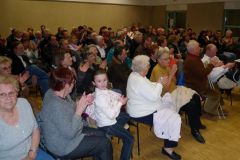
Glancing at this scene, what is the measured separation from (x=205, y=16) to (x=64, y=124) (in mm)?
10903

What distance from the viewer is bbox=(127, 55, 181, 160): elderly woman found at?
3.20 metres

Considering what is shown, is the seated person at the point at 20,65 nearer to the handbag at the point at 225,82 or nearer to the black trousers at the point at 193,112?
the black trousers at the point at 193,112

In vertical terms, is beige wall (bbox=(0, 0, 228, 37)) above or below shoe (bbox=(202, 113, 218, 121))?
above

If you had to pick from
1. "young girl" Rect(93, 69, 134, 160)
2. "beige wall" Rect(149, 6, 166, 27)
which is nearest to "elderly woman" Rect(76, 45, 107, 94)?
"young girl" Rect(93, 69, 134, 160)

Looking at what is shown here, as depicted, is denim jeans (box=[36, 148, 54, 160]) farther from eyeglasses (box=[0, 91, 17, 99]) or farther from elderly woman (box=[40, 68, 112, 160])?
eyeglasses (box=[0, 91, 17, 99])

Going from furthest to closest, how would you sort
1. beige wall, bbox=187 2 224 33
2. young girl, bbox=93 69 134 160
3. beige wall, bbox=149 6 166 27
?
beige wall, bbox=149 6 166 27, beige wall, bbox=187 2 224 33, young girl, bbox=93 69 134 160

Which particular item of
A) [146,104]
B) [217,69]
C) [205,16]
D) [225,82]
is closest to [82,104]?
[146,104]

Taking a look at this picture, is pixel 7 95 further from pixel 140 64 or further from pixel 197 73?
pixel 197 73

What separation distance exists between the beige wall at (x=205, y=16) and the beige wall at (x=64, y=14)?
2897 millimetres

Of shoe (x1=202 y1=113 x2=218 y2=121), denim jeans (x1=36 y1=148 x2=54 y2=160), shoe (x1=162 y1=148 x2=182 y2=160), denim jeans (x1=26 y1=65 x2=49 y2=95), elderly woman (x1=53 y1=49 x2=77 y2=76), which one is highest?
elderly woman (x1=53 y1=49 x2=77 y2=76)

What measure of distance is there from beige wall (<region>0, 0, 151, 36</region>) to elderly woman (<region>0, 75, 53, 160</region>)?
364 inches

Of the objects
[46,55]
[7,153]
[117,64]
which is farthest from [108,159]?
[46,55]

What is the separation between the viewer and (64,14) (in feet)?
39.1

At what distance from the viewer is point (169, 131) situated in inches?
129
